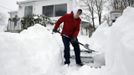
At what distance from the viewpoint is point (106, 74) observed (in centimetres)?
508

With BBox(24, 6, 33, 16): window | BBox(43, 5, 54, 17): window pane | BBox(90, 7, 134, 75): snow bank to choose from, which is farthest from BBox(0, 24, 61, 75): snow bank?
BBox(24, 6, 33, 16): window

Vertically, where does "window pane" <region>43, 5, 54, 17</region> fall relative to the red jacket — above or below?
above

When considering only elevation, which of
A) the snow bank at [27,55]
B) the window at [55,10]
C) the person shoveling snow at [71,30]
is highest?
the window at [55,10]

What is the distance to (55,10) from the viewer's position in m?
24.0

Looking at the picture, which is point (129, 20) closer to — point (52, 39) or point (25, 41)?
point (25, 41)

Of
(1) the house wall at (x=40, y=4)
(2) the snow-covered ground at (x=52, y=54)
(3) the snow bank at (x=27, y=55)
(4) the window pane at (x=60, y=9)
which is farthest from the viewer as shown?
(4) the window pane at (x=60, y=9)

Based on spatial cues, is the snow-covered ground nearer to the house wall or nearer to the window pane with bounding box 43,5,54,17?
the house wall

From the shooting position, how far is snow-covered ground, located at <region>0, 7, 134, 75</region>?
414 centimetres

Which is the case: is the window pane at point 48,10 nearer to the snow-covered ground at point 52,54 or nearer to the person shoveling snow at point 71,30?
the snow-covered ground at point 52,54

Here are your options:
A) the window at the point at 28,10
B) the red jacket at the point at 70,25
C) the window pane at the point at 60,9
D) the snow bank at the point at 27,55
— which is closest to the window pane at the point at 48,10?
the window pane at the point at 60,9

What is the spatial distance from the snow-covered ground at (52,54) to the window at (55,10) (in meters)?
15.6

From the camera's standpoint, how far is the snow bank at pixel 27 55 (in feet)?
18.8

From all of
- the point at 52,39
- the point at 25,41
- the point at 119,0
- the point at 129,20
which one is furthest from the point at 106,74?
the point at 119,0

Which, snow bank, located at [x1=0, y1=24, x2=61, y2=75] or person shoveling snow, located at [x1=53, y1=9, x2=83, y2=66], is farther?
person shoveling snow, located at [x1=53, y1=9, x2=83, y2=66]
